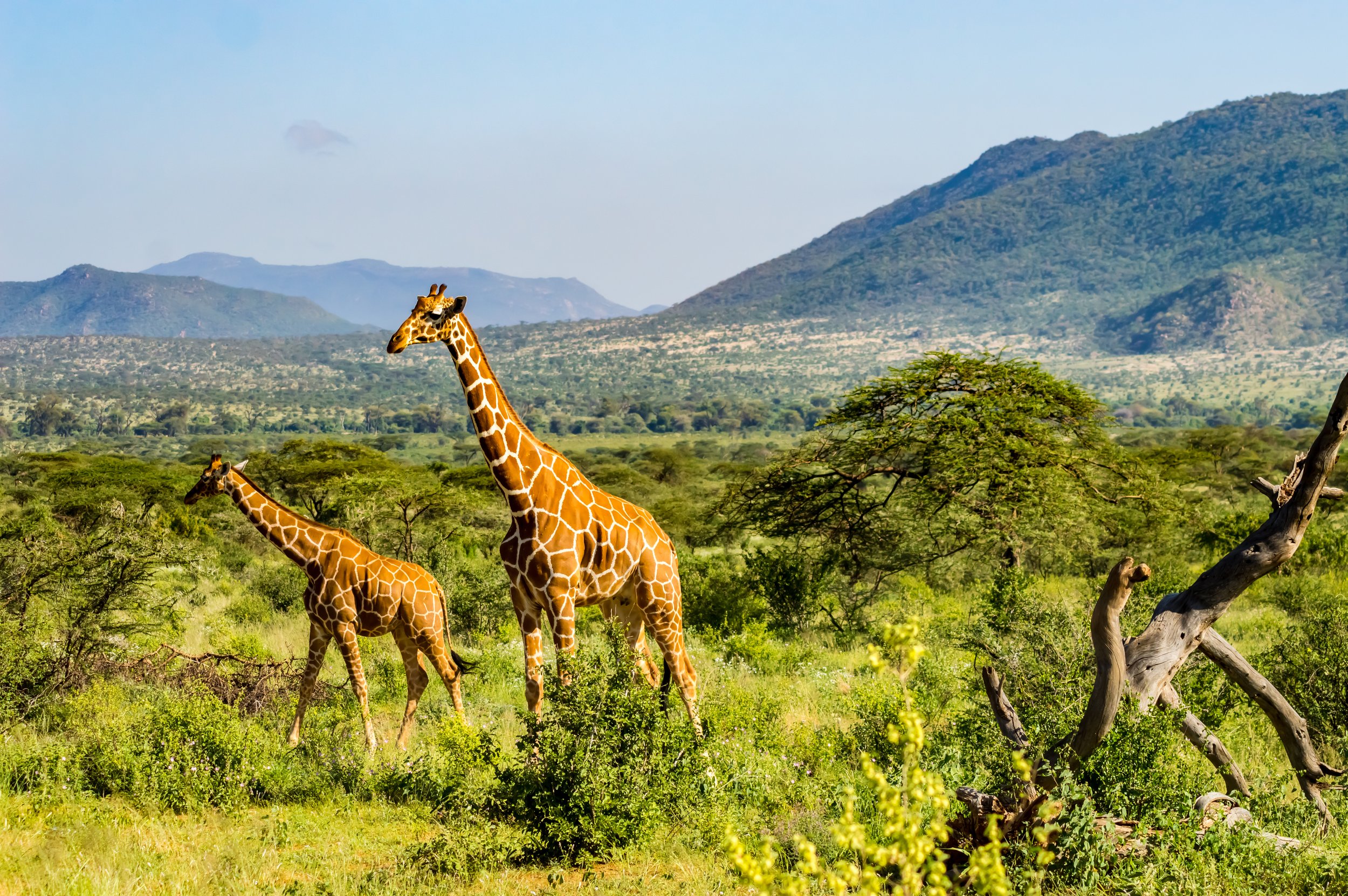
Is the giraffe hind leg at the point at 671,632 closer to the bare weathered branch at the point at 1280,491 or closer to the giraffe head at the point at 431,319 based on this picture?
the giraffe head at the point at 431,319

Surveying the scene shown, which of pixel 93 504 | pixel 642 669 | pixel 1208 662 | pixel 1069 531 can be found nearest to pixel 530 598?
pixel 642 669

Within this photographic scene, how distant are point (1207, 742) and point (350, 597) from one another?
650cm

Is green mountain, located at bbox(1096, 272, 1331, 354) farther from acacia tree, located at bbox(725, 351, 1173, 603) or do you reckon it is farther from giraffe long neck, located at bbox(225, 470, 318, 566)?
giraffe long neck, located at bbox(225, 470, 318, 566)

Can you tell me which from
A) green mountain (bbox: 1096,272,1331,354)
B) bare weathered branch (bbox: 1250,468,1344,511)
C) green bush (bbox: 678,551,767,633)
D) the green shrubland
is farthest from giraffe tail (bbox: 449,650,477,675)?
green mountain (bbox: 1096,272,1331,354)

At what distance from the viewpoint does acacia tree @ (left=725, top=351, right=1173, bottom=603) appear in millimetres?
14234

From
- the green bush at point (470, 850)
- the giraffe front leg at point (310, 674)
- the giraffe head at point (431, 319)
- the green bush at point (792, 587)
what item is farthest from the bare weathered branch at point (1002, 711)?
the green bush at point (792, 587)

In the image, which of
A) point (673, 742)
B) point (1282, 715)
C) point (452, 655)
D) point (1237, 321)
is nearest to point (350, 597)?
point (452, 655)

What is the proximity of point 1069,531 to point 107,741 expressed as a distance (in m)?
13.4

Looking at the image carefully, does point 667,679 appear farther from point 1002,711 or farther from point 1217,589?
point 1217,589

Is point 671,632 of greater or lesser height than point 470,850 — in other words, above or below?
above

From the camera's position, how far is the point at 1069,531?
52.1 ft

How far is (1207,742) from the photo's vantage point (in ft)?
19.2

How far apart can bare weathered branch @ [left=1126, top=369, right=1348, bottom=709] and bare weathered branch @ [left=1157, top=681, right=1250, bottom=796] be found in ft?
0.68

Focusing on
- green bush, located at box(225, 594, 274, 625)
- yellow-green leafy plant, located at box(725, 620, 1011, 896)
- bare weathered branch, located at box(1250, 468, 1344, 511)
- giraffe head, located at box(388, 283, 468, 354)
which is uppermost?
giraffe head, located at box(388, 283, 468, 354)
